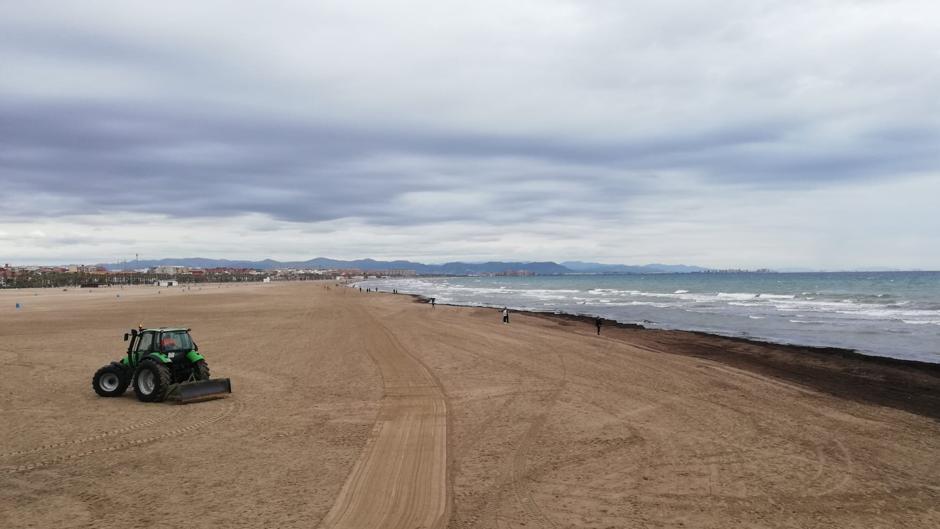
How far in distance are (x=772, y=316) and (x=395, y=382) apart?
36658 millimetres

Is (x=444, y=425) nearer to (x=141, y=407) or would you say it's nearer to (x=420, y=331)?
(x=141, y=407)

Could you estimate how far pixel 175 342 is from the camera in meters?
13.6

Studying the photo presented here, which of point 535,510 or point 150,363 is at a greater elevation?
point 150,363

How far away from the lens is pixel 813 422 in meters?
12.3

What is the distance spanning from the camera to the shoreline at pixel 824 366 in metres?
15.7

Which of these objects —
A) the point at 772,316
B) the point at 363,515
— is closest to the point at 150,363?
the point at 363,515

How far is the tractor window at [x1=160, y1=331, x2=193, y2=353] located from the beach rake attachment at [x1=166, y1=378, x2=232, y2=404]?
2.79ft

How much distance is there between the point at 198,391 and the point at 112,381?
2239 millimetres

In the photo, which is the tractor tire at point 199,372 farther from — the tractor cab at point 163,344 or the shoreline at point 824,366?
the shoreline at point 824,366

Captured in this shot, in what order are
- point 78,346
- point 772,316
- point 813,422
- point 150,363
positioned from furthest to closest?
1. point 772,316
2. point 78,346
3. point 150,363
4. point 813,422

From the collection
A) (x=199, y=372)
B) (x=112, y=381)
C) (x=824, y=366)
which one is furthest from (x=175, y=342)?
(x=824, y=366)

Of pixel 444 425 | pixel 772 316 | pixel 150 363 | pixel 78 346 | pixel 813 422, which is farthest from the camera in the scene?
pixel 772 316

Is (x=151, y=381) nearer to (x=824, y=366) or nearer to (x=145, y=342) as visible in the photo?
(x=145, y=342)

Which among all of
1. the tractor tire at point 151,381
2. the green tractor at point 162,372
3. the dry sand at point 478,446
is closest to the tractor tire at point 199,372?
the green tractor at point 162,372
